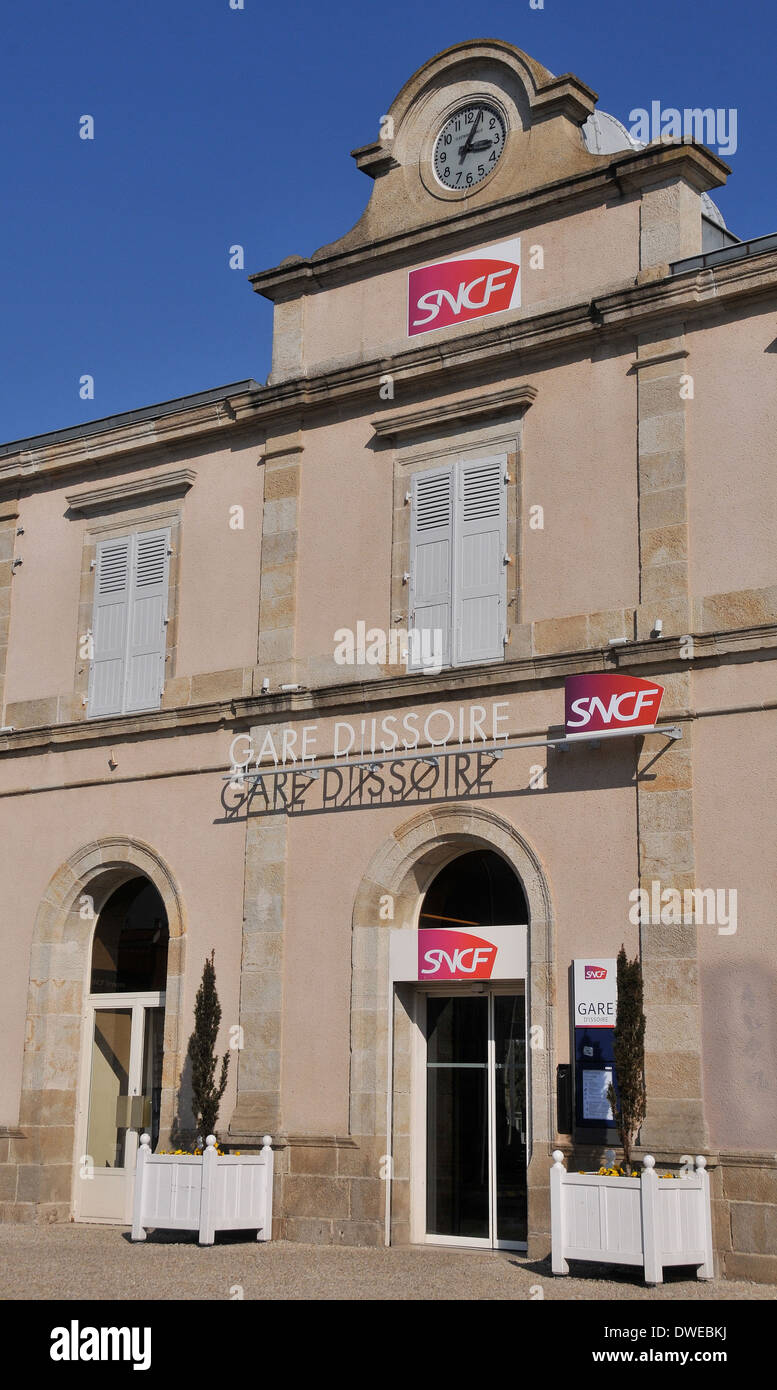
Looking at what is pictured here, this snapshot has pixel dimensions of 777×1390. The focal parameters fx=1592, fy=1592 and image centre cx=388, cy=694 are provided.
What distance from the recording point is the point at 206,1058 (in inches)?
583

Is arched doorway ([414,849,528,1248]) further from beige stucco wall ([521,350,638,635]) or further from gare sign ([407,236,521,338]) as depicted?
gare sign ([407,236,521,338])

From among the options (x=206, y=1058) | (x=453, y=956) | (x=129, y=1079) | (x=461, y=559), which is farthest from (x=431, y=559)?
(x=129, y=1079)

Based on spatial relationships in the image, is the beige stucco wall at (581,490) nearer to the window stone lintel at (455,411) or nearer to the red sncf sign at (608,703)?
the window stone lintel at (455,411)

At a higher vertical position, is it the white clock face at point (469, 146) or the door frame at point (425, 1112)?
the white clock face at point (469, 146)

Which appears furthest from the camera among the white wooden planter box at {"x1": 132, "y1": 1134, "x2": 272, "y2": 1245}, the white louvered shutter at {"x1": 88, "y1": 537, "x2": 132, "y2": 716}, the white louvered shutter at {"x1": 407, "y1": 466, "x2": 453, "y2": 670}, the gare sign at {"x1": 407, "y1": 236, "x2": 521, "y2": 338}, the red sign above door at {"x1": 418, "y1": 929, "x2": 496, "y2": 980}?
the white louvered shutter at {"x1": 88, "y1": 537, "x2": 132, "y2": 716}

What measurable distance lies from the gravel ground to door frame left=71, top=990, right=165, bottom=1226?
194cm

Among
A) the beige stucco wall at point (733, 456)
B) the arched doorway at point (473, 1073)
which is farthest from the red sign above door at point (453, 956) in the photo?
the beige stucco wall at point (733, 456)

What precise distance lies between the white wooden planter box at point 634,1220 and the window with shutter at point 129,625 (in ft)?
23.9

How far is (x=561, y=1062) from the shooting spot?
13383mm

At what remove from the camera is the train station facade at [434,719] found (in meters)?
13.3

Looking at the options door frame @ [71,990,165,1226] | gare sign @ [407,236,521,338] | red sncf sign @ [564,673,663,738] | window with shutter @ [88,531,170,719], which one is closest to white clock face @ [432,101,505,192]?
gare sign @ [407,236,521,338]

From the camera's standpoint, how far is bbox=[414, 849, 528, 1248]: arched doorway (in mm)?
14109

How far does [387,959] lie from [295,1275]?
3.41 metres

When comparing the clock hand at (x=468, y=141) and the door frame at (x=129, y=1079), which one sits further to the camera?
the door frame at (x=129, y=1079)
